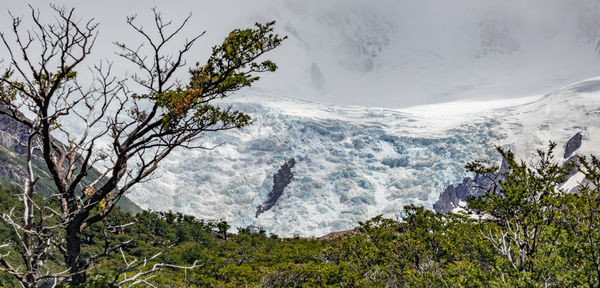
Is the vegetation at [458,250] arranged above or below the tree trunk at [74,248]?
below

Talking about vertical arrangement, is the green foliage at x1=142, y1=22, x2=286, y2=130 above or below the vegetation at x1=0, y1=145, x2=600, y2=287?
above

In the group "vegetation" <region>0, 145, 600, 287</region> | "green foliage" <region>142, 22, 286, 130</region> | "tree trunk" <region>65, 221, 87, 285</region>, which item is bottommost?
"vegetation" <region>0, 145, 600, 287</region>

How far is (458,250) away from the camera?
116 feet

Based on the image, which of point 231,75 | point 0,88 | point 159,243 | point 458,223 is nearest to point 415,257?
point 458,223

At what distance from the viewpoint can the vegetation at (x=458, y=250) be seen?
1694 centimetres

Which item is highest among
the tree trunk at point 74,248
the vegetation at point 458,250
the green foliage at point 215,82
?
the green foliage at point 215,82

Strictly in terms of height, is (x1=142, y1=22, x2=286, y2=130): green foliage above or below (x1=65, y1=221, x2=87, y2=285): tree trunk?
above

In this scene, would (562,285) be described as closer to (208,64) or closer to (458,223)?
(208,64)

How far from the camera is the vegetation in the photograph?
1694 centimetres

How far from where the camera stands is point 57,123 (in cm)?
986

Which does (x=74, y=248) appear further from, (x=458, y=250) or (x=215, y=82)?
(x=458, y=250)

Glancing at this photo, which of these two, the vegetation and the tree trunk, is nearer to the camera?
→ the tree trunk

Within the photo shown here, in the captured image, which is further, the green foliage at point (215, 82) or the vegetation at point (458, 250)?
the vegetation at point (458, 250)

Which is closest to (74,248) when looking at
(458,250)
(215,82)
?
(215,82)
